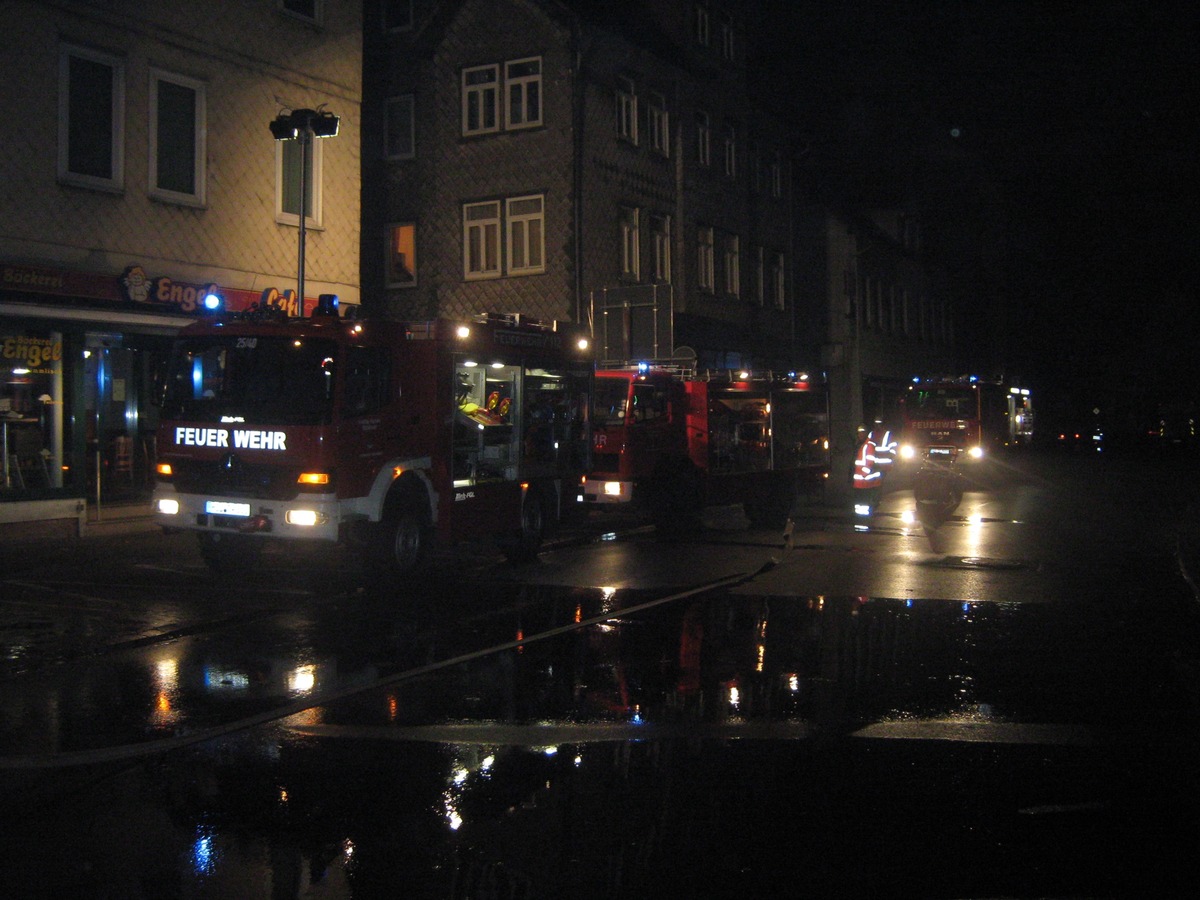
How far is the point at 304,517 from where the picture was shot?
452 inches

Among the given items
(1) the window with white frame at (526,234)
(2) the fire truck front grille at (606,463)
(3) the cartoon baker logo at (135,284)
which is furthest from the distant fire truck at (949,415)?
(3) the cartoon baker logo at (135,284)

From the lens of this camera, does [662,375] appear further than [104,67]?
Yes

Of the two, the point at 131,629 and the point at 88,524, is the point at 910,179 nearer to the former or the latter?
the point at 88,524

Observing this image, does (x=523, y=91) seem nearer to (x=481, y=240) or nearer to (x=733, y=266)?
(x=481, y=240)

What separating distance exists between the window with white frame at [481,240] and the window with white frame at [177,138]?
9.61 meters

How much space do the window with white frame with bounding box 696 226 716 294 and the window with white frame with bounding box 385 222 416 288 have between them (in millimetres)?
7280

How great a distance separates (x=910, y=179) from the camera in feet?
163

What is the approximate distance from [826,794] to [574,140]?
21.4m

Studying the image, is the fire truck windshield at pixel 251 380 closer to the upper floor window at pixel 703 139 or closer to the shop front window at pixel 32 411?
the shop front window at pixel 32 411

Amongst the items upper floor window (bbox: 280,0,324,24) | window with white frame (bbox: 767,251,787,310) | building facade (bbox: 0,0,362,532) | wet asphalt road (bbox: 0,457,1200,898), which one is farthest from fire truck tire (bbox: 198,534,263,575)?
window with white frame (bbox: 767,251,787,310)

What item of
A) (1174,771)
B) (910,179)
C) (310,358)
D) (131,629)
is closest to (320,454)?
(310,358)

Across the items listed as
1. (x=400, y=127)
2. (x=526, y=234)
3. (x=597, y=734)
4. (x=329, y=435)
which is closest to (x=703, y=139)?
(x=526, y=234)

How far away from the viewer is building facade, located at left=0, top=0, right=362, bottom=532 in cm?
1488

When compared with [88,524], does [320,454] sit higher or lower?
higher
